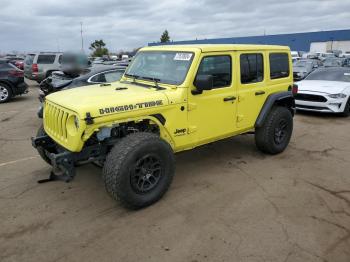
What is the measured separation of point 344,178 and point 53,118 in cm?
434

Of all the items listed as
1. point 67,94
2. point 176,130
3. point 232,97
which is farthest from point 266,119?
point 67,94

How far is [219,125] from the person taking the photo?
4.79 meters

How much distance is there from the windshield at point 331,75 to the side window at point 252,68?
6.12 metres

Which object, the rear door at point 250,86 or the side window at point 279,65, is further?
the side window at point 279,65

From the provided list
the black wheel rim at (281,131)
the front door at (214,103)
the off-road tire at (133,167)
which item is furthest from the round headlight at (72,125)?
the black wheel rim at (281,131)

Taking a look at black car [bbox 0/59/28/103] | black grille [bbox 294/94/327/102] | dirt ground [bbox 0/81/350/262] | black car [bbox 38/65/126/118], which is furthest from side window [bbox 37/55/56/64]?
black grille [bbox 294/94/327/102]

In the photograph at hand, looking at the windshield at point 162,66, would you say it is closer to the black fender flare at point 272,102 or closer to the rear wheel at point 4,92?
the black fender flare at point 272,102

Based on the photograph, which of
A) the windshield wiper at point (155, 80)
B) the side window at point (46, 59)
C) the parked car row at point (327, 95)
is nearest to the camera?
the windshield wiper at point (155, 80)

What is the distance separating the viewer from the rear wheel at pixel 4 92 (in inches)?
473

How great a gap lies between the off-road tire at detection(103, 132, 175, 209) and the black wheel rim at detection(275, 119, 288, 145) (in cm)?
261

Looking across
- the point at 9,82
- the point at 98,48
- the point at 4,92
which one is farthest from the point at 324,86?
the point at 98,48

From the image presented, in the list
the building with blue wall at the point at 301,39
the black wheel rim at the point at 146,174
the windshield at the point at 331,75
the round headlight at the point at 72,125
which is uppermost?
the building with blue wall at the point at 301,39

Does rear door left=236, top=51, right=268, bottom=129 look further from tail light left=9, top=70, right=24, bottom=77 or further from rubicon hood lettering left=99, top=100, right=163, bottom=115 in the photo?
tail light left=9, top=70, right=24, bottom=77

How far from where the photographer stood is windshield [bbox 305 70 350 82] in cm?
1012
